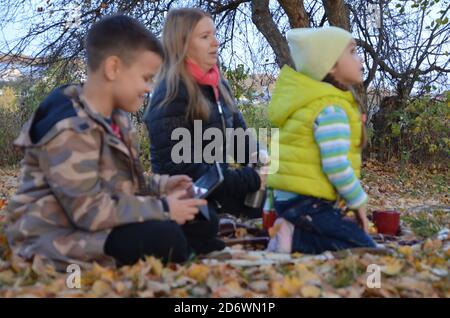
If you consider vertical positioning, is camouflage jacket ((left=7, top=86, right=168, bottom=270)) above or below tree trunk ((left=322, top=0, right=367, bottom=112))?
below

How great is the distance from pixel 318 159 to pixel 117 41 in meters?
1.05

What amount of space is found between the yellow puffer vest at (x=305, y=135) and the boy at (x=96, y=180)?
22.0 inches

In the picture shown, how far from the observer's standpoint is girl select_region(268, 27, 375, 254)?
2984 millimetres

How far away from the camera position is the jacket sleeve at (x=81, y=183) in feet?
8.13

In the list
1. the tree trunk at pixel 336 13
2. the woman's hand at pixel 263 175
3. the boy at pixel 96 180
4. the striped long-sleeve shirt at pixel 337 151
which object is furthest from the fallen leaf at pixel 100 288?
the tree trunk at pixel 336 13

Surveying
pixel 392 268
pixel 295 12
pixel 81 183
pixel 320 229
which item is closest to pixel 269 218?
pixel 320 229

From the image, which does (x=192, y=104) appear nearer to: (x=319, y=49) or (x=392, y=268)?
(x=319, y=49)

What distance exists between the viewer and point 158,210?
104 inches

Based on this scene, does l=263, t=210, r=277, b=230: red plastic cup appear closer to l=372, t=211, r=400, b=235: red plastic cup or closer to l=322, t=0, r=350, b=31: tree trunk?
l=372, t=211, r=400, b=235: red plastic cup

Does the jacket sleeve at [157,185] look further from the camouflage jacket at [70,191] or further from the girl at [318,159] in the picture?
the girl at [318,159]

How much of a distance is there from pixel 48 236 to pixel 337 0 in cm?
660

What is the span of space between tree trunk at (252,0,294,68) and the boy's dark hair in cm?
591

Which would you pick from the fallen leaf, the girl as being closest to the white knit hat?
the girl
